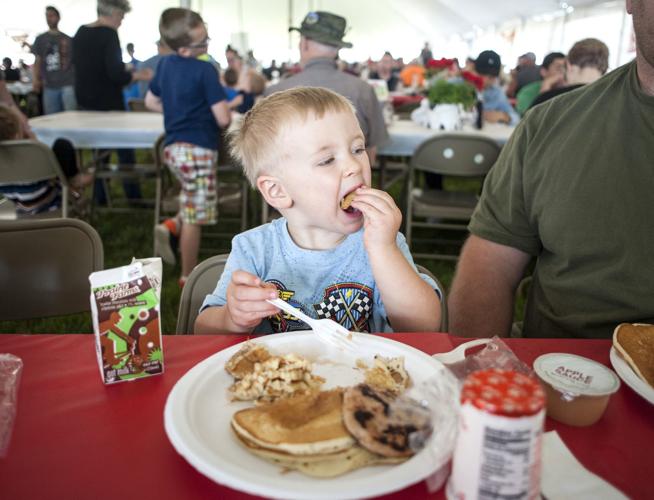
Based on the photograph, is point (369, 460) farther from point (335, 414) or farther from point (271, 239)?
point (271, 239)

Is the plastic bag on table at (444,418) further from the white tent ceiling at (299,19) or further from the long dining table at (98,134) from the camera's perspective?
the white tent ceiling at (299,19)

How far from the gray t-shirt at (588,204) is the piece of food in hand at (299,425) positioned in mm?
909

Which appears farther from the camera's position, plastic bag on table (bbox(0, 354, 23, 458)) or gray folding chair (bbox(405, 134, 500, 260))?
gray folding chair (bbox(405, 134, 500, 260))

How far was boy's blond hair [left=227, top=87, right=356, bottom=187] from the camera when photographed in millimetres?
1190

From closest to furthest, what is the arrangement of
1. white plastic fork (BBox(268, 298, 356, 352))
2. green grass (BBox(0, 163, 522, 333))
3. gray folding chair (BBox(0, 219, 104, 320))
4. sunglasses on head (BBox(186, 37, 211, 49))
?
white plastic fork (BBox(268, 298, 356, 352))
gray folding chair (BBox(0, 219, 104, 320))
green grass (BBox(0, 163, 522, 333))
sunglasses on head (BBox(186, 37, 211, 49))

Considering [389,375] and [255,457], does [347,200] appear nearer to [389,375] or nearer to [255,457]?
[389,375]

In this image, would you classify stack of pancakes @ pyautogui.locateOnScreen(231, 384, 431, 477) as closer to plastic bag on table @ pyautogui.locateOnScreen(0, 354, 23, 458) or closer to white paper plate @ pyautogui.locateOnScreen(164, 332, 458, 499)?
white paper plate @ pyautogui.locateOnScreen(164, 332, 458, 499)

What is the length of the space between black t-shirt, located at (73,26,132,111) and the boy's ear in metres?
4.26

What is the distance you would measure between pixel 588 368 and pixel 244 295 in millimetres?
618

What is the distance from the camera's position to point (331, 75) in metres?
3.42

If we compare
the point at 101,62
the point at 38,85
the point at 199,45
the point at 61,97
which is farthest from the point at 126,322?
the point at 38,85

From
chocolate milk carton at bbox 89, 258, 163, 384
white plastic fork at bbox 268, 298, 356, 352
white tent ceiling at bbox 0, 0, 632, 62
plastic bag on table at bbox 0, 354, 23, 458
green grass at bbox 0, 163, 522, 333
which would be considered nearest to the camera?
plastic bag on table at bbox 0, 354, 23, 458

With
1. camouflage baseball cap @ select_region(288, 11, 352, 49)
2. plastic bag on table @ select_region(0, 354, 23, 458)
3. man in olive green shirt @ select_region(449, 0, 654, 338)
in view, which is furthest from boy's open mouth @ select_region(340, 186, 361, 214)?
camouflage baseball cap @ select_region(288, 11, 352, 49)

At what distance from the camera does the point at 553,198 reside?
1377mm
